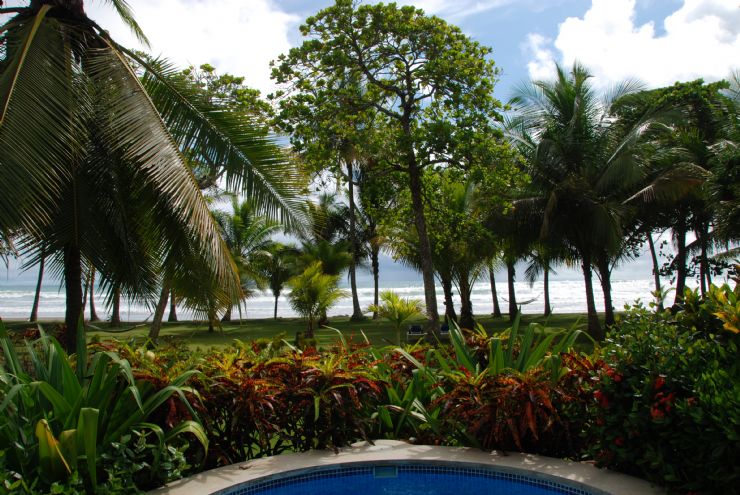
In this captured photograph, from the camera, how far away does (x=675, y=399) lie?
3.57 m

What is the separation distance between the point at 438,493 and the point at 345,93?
1091 cm

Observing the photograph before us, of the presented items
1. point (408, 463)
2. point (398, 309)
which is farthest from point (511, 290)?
point (408, 463)

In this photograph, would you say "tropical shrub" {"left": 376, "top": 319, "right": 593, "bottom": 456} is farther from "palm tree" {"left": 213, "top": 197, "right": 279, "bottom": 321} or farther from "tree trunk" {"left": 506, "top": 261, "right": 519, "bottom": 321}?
"palm tree" {"left": 213, "top": 197, "right": 279, "bottom": 321}

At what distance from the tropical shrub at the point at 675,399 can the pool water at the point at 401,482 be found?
2.11 feet

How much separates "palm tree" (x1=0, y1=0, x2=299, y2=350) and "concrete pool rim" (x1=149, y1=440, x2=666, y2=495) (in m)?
2.51

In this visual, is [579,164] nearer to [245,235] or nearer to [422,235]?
[422,235]

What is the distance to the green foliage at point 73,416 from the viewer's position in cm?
342

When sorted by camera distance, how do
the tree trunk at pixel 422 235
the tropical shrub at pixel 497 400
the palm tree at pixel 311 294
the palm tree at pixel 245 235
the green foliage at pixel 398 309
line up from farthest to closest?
the palm tree at pixel 245 235 < the palm tree at pixel 311 294 < the tree trunk at pixel 422 235 < the green foliage at pixel 398 309 < the tropical shrub at pixel 497 400

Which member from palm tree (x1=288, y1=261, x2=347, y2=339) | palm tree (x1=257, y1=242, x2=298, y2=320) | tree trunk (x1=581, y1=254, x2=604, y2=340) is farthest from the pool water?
palm tree (x1=257, y1=242, x2=298, y2=320)

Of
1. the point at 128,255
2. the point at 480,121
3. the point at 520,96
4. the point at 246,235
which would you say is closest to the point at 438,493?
the point at 128,255

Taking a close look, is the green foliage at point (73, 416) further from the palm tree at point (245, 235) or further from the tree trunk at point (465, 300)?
the palm tree at point (245, 235)

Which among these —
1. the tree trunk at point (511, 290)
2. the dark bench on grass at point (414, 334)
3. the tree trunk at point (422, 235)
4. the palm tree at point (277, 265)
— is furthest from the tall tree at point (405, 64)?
the palm tree at point (277, 265)

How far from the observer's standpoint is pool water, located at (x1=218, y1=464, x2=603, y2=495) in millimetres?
4289

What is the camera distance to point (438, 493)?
14.7 feet
